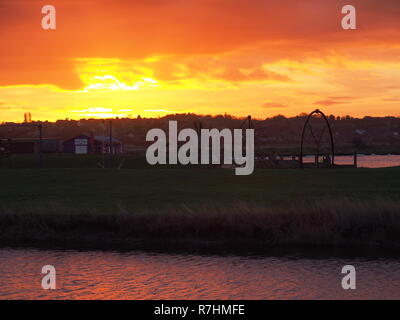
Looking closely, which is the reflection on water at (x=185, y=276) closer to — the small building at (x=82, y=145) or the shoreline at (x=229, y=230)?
the shoreline at (x=229, y=230)

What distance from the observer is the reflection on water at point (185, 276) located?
18984 millimetres

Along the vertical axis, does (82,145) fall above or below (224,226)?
above

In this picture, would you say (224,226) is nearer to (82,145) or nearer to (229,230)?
(229,230)

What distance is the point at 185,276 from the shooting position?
21203 millimetres

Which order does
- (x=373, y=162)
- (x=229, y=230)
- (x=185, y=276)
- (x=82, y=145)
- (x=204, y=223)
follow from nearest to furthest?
(x=185, y=276) < (x=229, y=230) < (x=204, y=223) < (x=373, y=162) < (x=82, y=145)

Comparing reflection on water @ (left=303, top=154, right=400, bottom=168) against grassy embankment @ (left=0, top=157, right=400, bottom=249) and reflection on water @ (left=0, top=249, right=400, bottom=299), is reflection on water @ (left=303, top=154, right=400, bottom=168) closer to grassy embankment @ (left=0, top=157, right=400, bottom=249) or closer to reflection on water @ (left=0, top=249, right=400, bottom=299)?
grassy embankment @ (left=0, top=157, right=400, bottom=249)

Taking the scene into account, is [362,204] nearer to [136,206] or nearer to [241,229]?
[241,229]

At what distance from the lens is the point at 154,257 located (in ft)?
79.7

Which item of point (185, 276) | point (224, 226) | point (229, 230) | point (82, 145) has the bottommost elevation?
point (185, 276)

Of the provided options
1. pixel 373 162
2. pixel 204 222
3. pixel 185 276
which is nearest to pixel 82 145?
pixel 373 162

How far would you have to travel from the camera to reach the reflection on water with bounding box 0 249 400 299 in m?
19.0
